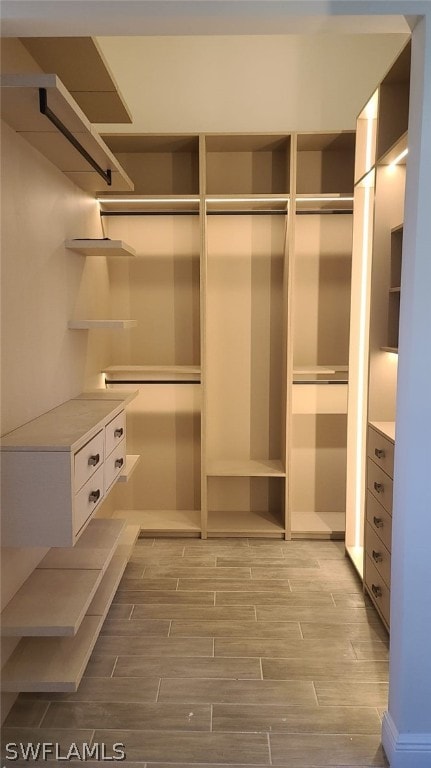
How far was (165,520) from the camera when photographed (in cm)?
386

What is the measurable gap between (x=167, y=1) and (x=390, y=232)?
1.53m

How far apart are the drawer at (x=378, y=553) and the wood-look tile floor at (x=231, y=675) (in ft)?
0.94

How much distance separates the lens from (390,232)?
2.74 metres

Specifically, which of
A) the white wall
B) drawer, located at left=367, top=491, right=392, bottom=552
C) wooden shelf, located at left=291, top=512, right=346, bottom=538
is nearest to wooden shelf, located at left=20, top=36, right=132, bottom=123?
the white wall

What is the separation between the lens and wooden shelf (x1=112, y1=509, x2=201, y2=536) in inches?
147

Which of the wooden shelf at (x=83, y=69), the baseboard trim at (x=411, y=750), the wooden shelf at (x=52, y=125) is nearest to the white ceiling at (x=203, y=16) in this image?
the wooden shelf at (x=52, y=125)

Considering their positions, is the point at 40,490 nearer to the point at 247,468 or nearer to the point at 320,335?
the point at 247,468

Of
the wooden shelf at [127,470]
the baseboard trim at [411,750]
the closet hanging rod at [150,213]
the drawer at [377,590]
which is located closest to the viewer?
the baseboard trim at [411,750]

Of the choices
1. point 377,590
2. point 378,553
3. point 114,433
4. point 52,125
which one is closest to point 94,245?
point 52,125

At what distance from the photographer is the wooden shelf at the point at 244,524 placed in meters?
3.73

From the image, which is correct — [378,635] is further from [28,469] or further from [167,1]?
[167,1]

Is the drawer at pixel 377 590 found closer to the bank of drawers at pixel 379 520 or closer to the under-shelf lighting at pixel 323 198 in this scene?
the bank of drawers at pixel 379 520

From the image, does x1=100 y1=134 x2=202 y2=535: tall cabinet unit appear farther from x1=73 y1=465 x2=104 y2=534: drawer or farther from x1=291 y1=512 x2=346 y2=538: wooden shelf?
x1=73 y1=465 x2=104 y2=534: drawer

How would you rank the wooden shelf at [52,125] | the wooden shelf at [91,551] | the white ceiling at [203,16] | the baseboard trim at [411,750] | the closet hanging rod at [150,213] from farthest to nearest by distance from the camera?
1. the closet hanging rod at [150,213]
2. the wooden shelf at [91,551]
3. the baseboard trim at [411,750]
4. the wooden shelf at [52,125]
5. the white ceiling at [203,16]
